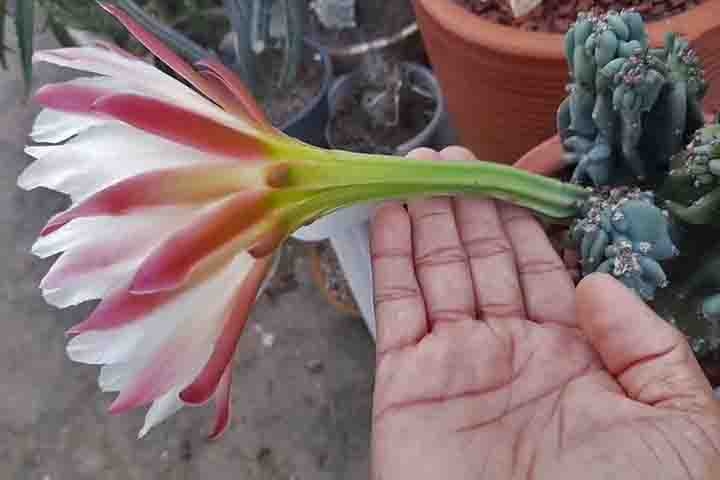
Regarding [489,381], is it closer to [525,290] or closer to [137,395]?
[525,290]

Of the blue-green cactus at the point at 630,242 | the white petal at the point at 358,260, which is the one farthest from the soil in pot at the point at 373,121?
the blue-green cactus at the point at 630,242

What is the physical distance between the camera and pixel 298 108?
179 cm

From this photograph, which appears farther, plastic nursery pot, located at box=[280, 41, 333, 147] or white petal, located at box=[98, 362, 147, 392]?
plastic nursery pot, located at box=[280, 41, 333, 147]

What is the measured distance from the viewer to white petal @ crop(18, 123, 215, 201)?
72 centimetres

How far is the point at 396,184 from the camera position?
2.77ft

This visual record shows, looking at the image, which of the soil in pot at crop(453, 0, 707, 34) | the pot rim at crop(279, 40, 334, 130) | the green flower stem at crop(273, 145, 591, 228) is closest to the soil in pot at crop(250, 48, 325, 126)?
the pot rim at crop(279, 40, 334, 130)

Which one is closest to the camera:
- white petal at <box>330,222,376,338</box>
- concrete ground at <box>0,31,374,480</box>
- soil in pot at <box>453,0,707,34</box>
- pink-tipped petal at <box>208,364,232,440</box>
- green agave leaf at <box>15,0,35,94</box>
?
pink-tipped petal at <box>208,364,232,440</box>

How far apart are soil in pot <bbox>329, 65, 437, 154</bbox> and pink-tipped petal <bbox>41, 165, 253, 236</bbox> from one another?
0.99 m

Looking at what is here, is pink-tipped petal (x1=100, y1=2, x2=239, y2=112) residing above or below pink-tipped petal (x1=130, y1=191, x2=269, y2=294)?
above

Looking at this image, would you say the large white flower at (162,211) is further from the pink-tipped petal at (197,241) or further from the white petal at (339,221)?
the white petal at (339,221)

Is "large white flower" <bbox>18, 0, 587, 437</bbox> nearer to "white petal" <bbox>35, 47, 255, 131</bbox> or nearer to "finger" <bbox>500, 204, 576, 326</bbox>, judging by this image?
"white petal" <bbox>35, 47, 255, 131</bbox>

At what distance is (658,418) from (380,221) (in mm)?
348

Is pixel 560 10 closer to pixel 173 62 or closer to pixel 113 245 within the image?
pixel 173 62

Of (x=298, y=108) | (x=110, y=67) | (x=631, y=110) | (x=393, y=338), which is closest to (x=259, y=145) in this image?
(x=110, y=67)
